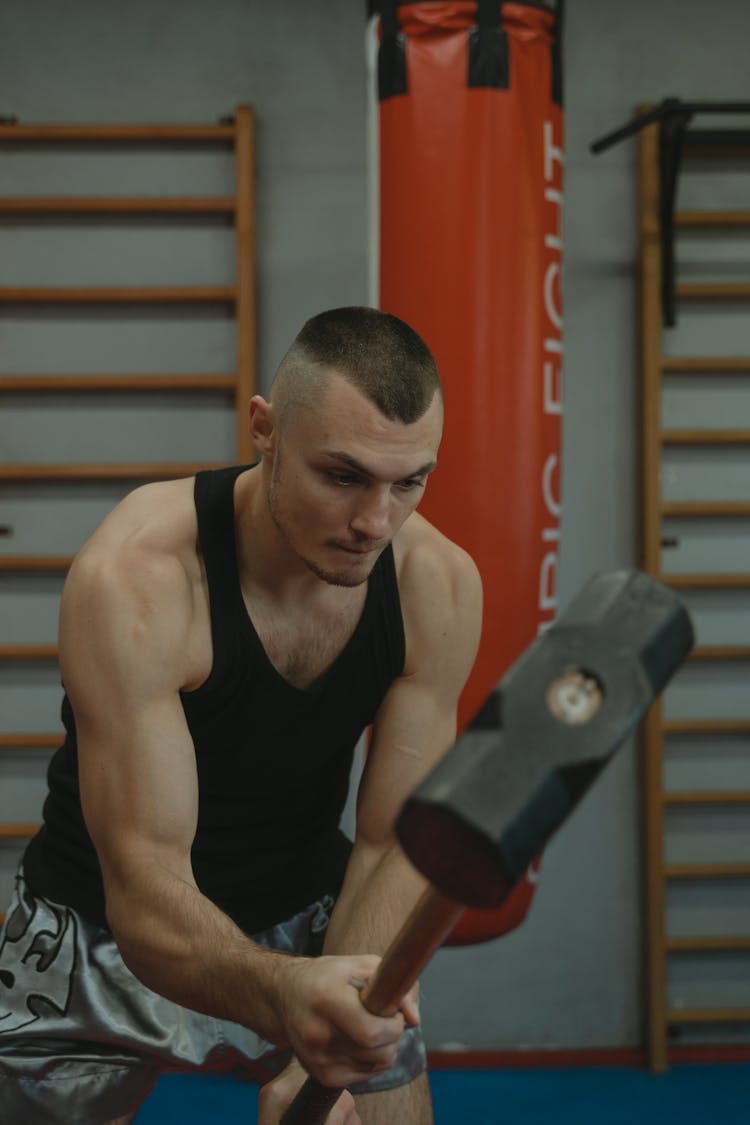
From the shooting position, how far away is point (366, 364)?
1.41 m

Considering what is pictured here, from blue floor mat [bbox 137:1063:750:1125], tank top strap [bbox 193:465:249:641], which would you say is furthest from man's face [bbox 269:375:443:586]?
blue floor mat [bbox 137:1063:750:1125]

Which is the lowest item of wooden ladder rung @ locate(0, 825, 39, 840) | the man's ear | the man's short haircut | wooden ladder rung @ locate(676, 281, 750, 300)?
wooden ladder rung @ locate(0, 825, 39, 840)

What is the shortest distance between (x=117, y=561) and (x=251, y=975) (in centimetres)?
54

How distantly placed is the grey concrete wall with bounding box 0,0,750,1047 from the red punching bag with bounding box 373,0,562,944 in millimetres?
1015

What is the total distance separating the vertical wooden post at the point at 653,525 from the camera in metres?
3.29

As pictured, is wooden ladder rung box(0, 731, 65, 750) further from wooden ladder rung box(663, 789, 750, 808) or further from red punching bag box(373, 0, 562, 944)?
wooden ladder rung box(663, 789, 750, 808)

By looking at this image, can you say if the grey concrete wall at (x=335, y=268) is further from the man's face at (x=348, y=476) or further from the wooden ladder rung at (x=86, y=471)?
the man's face at (x=348, y=476)

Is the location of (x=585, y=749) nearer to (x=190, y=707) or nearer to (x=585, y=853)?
(x=190, y=707)

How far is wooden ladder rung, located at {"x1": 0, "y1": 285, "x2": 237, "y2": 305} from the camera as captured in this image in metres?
3.22

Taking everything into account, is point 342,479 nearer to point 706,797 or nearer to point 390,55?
point 390,55

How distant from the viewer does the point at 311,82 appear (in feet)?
11.0


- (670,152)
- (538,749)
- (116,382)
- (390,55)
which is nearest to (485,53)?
(390,55)

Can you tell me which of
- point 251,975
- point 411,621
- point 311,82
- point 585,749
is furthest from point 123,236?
point 585,749

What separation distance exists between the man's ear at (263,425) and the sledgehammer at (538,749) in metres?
0.73
